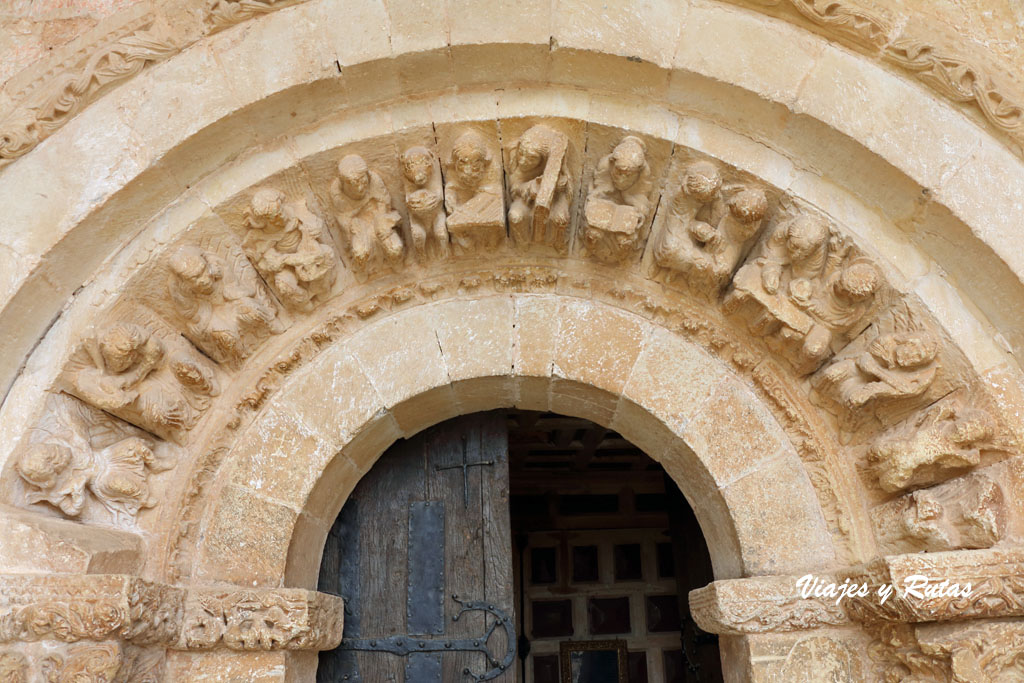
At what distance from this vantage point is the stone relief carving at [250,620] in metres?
2.77

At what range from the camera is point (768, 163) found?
119 inches

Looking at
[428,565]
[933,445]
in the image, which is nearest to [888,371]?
[933,445]

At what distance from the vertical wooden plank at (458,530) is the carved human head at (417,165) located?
3.79 feet

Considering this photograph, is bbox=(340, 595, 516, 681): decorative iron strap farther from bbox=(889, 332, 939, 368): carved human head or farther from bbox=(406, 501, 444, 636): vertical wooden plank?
Answer: bbox=(889, 332, 939, 368): carved human head

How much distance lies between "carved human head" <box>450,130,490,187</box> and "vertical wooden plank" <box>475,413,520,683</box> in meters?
1.14

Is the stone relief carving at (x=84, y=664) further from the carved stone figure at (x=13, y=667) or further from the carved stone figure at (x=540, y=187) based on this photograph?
the carved stone figure at (x=540, y=187)

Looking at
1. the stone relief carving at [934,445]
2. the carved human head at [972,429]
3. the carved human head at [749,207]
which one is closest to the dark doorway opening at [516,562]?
the carved human head at [749,207]

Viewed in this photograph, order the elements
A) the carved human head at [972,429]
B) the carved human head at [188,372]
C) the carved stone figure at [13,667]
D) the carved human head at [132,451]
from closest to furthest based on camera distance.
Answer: the carved stone figure at [13,667] < the carved human head at [972,429] < the carved human head at [132,451] < the carved human head at [188,372]

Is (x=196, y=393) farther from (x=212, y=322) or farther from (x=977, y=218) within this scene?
(x=977, y=218)

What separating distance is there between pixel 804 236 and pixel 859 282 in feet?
0.83

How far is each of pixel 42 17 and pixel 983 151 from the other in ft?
11.7

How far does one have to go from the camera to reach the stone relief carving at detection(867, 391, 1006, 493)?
2.64 m

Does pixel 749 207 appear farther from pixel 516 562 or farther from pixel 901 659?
pixel 516 562

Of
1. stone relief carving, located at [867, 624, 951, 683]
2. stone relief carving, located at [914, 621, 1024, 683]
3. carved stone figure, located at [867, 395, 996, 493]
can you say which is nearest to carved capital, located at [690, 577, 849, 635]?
stone relief carving, located at [867, 624, 951, 683]
